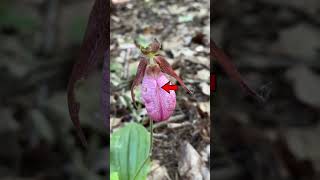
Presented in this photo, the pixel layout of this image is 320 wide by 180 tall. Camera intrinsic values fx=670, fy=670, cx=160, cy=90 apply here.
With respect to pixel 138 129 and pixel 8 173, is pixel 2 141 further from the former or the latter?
pixel 138 129

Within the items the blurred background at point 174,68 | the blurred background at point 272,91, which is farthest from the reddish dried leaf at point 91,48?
the blurred background at point 272,91

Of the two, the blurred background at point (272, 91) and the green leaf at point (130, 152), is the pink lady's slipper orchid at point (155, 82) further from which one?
the blurred background at point (272, 91)

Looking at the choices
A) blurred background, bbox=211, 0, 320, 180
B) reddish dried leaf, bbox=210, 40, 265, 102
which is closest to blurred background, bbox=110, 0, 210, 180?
reddish dried leaf, bbox=210, 40, 265, 102

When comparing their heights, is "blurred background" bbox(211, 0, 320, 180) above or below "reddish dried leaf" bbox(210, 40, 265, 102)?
below

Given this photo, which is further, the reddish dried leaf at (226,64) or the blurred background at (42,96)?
the blurred background at (42,96)

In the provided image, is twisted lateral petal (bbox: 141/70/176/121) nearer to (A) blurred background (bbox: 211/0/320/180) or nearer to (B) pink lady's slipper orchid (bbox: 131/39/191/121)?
(B) pink lady's slipper orchid (bbox: 131/39/191/121)

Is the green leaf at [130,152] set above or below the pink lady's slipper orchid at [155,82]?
below

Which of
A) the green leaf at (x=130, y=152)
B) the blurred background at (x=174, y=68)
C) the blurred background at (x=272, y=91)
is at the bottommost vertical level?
the blurred background at (x=272, y=91)

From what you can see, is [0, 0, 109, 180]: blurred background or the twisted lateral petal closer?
the twisted lateral petal
